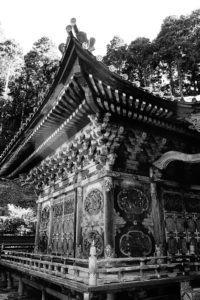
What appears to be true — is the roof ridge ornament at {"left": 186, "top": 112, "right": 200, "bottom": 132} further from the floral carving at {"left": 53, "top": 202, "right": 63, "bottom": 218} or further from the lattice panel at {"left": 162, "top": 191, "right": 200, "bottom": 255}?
the floral carving at {"left": 53, "top": 202, "right": 63, "bottom": 218}

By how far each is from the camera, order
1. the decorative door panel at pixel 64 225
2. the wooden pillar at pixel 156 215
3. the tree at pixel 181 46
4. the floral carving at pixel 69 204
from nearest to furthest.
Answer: the wooden pillar at pixel 156 215 → the decorative door panel at pixel 64 225 → the floral carving at pixel 69 204 → the tree at pixel 181 46

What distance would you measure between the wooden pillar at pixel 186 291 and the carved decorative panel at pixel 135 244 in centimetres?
161

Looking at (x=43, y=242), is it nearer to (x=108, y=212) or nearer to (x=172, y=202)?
(x=108, y=212)

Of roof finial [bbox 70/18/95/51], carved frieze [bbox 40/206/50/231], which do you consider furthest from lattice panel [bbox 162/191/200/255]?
carved frieze [bbox 40/206/50/231]

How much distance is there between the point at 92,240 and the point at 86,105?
4.32 meters

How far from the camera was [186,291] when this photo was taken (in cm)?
657

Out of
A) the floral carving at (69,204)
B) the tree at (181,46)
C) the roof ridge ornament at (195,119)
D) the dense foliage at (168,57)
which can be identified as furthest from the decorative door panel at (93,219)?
the tree at (181,46)

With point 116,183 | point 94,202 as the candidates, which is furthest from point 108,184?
point 94,202

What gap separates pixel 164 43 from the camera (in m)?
31.2

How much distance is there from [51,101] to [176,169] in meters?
5.44

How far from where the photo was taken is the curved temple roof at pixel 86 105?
21.5 feet

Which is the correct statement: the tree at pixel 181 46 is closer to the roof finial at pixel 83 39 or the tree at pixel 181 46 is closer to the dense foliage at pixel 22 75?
the dense foliage at pixel 22 75

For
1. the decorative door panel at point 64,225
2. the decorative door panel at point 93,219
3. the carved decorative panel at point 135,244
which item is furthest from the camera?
the decorative door panel at point 64,225

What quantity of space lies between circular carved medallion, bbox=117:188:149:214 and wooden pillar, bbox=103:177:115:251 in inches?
14.2
